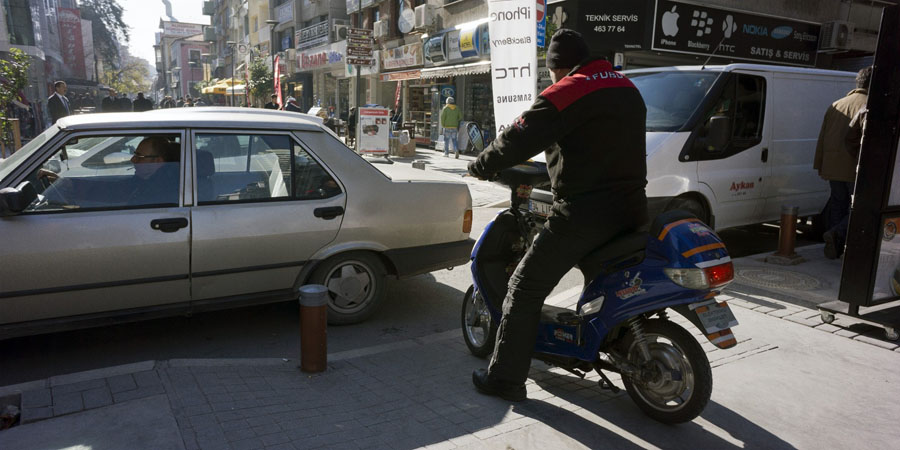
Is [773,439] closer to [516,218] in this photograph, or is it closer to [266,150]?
[516,218]

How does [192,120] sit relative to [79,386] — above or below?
above

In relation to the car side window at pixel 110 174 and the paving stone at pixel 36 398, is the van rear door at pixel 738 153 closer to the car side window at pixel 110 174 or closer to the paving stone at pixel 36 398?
the car side window at pixel 110 174

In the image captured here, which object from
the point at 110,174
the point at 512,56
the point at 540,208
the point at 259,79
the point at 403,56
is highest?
the point at 403,56

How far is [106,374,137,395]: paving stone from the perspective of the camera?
347cm

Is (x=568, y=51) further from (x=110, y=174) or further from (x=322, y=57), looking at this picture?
(x=322, y=57)

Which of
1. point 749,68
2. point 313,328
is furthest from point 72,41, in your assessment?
point 313,328

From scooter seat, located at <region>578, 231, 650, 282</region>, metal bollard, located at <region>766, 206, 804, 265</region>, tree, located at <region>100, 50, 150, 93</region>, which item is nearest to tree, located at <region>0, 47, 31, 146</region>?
scooter seat, located at <region>578, 231, 650, 282</region>

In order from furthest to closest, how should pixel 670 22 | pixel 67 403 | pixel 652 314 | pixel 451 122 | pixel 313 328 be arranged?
pixel 451 122 < pixel 670 22 < pixel 313 328 < pixel 67 403 < pixel 652 314

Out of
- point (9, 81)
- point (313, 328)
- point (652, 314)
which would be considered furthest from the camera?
point (9, 81)

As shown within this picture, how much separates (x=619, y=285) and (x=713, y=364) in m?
1.34

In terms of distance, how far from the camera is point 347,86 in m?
34.3

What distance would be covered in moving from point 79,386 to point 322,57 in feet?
106

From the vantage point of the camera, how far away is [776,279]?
595 centimetres

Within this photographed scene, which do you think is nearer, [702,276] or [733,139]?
[702,276]
